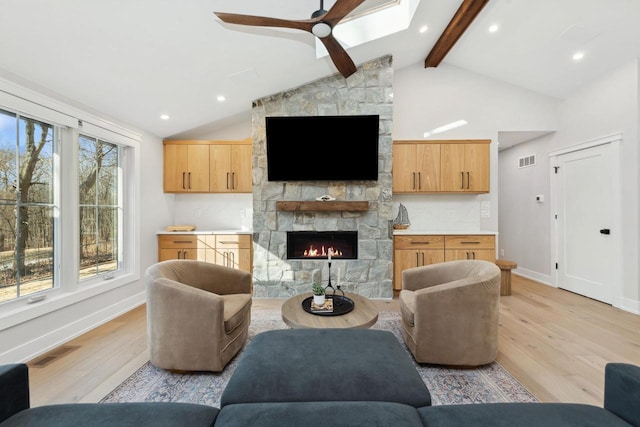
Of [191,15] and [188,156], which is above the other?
[191,15]

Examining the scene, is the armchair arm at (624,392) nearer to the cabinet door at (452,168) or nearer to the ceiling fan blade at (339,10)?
the ceiling fan blade at (339,10)

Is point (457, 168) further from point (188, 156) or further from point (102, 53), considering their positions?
point (102, 53)

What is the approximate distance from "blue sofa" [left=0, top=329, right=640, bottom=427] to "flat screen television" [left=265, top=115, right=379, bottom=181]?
9.24 ft

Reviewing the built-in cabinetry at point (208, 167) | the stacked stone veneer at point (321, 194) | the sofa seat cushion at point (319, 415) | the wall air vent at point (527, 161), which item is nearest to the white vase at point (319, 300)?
the sofa seat cushion at point (319, 415)

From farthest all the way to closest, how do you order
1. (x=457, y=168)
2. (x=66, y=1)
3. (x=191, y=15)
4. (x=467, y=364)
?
(x=457, y=168)
(x=191, y=15)
(x=467, y=364)
(x=66, y=1)

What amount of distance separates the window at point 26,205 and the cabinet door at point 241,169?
1.99 meters

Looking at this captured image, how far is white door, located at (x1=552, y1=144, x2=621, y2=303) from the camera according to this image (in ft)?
11.6

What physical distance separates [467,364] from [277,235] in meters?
2.65

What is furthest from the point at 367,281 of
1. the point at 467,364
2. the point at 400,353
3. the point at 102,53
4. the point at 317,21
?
the point at 102,53

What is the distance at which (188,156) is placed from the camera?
4133mm

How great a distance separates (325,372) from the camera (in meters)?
1.23

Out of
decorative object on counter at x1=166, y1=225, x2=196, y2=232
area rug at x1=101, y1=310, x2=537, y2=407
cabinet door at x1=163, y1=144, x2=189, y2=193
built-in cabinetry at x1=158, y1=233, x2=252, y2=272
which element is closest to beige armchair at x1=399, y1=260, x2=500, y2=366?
area rug at x1=101, y1=310, x2=537, y2=407

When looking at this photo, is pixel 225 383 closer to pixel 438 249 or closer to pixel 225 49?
pixel 225 49

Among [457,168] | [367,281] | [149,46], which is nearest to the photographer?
[149,46]
